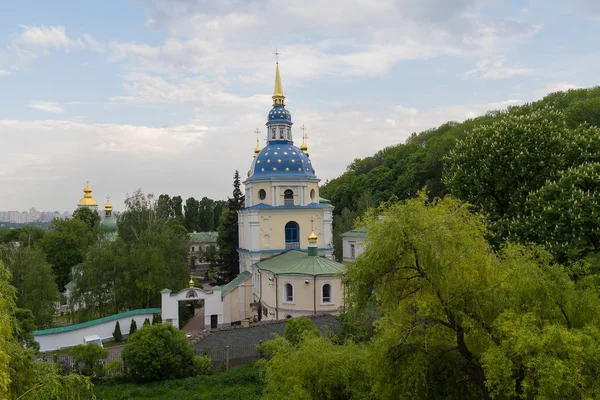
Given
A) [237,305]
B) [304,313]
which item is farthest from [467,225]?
[237,305]

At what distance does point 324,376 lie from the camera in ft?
34.5

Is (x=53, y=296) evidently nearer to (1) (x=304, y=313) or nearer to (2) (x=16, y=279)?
(2) (x=16, y=279)

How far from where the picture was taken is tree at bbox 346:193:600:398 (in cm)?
872

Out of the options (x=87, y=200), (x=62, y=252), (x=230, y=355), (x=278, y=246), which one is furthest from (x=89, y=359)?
(x=87, y=200)

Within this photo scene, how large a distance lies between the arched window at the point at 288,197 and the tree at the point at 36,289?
48.2ft

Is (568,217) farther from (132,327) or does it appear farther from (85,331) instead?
(85,331)

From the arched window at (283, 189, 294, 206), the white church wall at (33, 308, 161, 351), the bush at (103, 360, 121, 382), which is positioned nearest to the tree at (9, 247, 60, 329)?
the white church wall at (33, 308, 161, 351)

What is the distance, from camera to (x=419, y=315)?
30.6 ft

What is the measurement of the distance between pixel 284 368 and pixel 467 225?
5287 millimetres

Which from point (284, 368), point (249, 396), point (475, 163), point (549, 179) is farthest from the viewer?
point (475, 163)

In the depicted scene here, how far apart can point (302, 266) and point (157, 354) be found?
10.2m

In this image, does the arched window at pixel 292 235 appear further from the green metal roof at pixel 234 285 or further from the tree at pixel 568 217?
the tree at pixel 568 217

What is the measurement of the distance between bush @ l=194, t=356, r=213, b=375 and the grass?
0.49 m

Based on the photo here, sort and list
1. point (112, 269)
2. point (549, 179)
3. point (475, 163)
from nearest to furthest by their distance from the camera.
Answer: point (549, 179)
point (475, 163)
point (112, 269)
